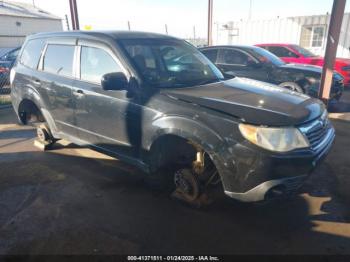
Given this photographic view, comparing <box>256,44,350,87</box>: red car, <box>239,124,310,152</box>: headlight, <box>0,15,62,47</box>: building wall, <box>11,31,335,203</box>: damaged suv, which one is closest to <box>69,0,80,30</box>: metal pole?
<box>11,31,335,203</box>: damaged suv

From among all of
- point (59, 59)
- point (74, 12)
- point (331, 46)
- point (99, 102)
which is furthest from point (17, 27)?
point (99, 102)

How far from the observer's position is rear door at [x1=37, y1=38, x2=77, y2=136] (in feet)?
12.6

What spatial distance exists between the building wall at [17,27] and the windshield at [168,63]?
31.7 meters

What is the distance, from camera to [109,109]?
3354 millimetres

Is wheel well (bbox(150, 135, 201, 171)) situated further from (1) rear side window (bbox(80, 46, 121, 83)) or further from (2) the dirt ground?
(1) rear side window (bbox(80, 46, 121, 83))

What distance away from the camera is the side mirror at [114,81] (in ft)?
9.73

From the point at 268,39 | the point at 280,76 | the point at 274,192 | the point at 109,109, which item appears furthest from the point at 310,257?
the point at 268,39

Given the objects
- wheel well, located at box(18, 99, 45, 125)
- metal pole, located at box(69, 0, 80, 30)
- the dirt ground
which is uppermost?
metal pole, located at box(69, 0, 80, 30)

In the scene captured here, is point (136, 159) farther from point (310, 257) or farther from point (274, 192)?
point (310, 257)

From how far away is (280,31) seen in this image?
16234mm

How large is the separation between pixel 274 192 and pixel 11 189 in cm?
323

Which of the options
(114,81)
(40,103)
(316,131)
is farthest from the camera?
(40,103)

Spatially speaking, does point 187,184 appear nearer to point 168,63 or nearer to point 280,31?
point 168,63

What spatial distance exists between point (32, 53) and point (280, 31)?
15022 mm
